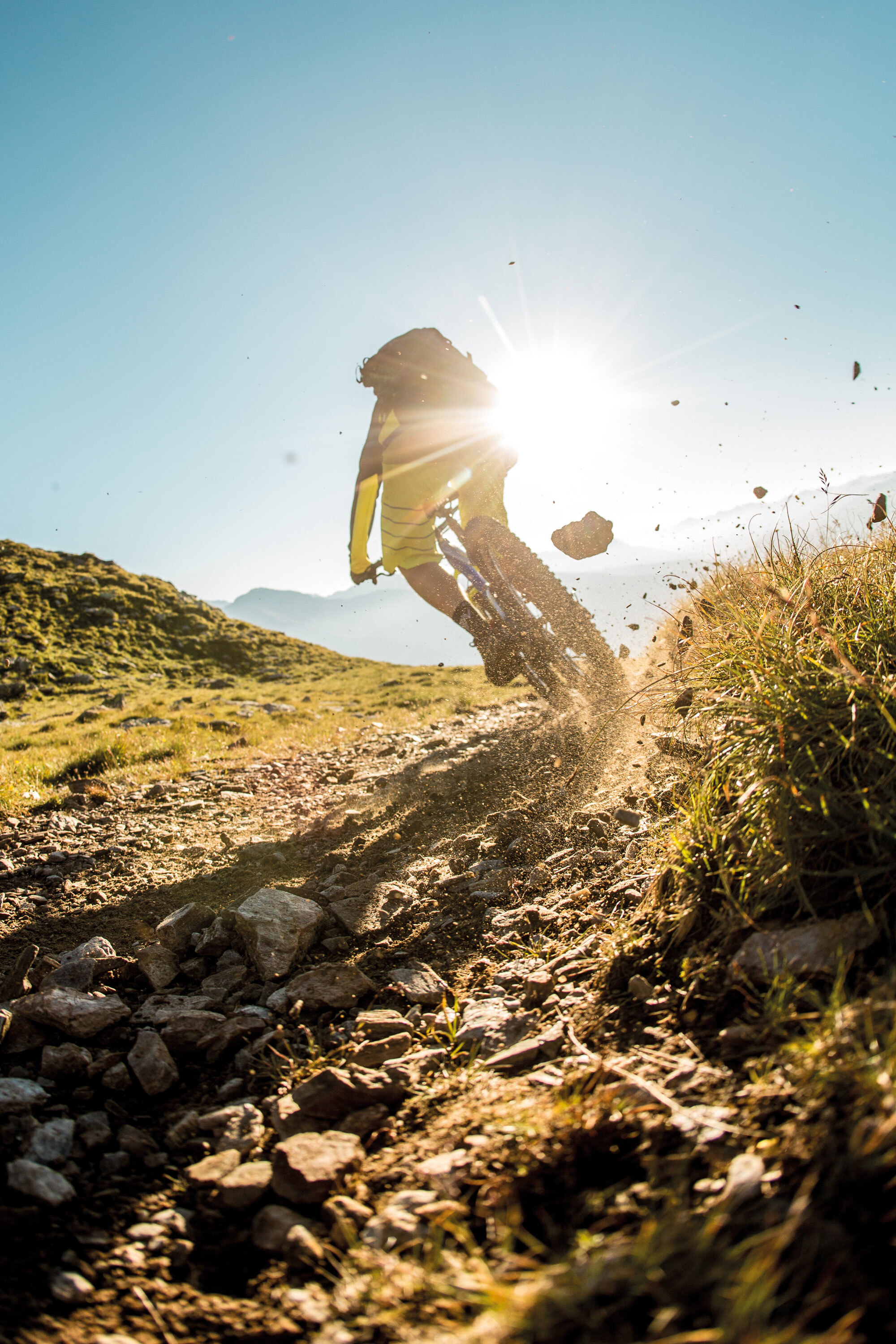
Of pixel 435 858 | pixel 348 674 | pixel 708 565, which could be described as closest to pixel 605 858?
pixel 435 858

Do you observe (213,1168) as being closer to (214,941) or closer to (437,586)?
(214,941)

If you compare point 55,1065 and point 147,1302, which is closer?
point 147,1302

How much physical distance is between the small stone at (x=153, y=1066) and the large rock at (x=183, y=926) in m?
0.68

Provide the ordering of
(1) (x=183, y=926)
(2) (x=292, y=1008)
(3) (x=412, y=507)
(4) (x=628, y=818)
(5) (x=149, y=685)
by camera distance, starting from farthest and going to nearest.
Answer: (5) (x=149, y=685) → (3) (x=412, y=507) → (4) (x=628, y=818) → (1) (x=183, y=926) → (2) (x=292, y=1008)

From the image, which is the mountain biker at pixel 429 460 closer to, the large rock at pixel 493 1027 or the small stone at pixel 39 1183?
the large rock at pixel 493 1027

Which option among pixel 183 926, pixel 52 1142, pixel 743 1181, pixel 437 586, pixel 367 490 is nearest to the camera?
pixel 743 1181

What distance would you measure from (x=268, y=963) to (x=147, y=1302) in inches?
50.4

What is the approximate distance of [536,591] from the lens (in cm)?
615

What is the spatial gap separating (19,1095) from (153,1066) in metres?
0.33

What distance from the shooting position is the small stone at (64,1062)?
179 cm

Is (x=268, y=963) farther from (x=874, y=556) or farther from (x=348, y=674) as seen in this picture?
(x=348, y=674)

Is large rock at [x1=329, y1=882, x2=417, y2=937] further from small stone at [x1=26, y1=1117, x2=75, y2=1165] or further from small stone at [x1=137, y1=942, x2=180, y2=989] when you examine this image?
small stone at [x1=26, y1=1117, x2=75, y2=1165]

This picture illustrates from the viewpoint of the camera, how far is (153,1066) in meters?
1.80

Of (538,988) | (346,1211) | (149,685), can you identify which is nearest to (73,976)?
(346,1211)
